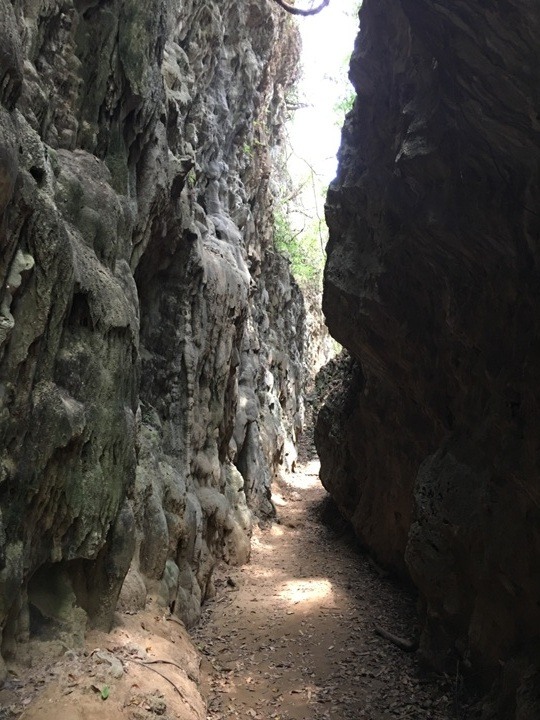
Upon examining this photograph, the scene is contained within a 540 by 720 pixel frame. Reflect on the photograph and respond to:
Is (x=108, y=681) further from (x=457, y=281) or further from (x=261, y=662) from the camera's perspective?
(x=457, y=281)

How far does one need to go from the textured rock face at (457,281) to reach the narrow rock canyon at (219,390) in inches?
1.4

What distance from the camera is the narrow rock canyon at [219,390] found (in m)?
5.30

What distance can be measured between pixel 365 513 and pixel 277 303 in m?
13.6

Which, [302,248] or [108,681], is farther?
[302,248]

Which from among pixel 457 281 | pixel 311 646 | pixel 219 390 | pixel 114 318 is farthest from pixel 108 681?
pixel 219 390

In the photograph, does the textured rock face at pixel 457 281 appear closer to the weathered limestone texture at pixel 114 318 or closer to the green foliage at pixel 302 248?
the weathered limestone texture at pixel 114 318

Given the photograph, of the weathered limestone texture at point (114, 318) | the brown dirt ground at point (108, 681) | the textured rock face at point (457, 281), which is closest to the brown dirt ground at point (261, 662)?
the brown dirt ground at point (108, 681)

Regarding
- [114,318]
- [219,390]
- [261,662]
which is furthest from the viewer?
[219,390]

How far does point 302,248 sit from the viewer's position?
104 feet

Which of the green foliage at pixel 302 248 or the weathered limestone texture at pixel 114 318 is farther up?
the green foliage at pixel 302 248

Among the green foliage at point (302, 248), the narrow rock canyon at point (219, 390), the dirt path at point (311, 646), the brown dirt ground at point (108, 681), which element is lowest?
the dirt path at point (311, 646)

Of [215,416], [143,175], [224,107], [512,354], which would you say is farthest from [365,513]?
[224,107]

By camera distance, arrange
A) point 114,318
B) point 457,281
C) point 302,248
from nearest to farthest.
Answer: point 114,318, point 457,281, point 302,248

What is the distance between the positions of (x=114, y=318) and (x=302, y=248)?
2562 centimetres
